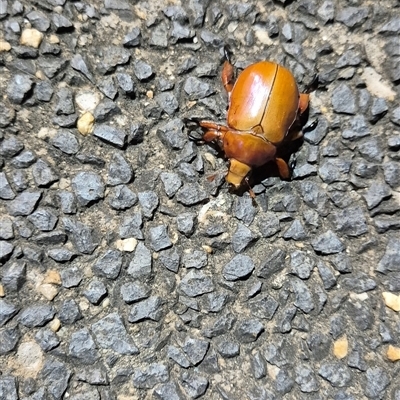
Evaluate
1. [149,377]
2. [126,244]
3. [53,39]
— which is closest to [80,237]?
[126,244]

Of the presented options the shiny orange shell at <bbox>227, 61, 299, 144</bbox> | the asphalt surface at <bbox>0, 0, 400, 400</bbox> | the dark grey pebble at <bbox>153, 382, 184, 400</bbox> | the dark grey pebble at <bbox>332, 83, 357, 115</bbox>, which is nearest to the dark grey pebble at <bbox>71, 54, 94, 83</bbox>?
the asphalt surface at <bbox>0, 0, 400, 400</bbox>

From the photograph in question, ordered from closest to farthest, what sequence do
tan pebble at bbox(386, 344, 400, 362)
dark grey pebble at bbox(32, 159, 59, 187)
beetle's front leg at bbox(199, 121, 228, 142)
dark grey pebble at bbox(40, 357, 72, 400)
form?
1. dark grey pebble at bbox(40, 357, 72, 400)
2. tan pebble at bbox(386, 344, 400, 362)
3. dark grey pebble at bbox(32, 159, 59, 187)
4. beetle's front leg at bbox(199, 121, 228, 142)

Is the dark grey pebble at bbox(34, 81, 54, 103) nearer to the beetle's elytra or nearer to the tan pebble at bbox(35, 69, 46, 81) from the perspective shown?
the tan pebble at bbox(35, 69, 46, 81)

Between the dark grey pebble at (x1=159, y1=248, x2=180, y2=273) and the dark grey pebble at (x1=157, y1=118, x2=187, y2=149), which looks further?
the dark grey pebble at (x1=157, y1=118, x2=187, y2=149)

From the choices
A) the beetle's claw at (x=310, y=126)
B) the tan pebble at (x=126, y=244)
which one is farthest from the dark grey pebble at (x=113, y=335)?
the beetle's claw at (x=310, y=126)

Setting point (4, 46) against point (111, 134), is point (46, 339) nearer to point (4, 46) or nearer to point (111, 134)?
point (111, 134)

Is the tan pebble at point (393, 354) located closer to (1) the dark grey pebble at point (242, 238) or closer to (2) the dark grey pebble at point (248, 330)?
(2) the dark grey pebble at point (248, 330)

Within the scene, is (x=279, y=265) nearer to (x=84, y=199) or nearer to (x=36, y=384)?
(x=84, y=199)
